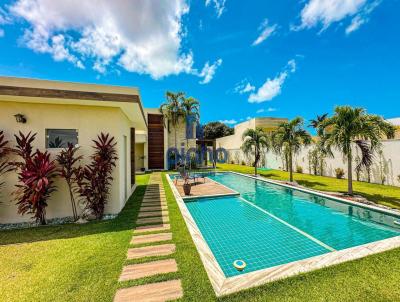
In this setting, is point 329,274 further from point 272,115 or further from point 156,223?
point 272,115

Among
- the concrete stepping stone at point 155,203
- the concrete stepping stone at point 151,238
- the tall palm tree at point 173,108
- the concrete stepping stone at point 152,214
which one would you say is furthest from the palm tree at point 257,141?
the concrete stepping stone at point 151,238

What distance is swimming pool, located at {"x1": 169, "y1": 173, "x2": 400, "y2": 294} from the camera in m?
4.24

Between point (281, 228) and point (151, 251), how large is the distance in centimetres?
429

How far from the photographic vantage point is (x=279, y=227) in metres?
5.80

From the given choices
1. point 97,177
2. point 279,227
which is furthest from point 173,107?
point 279,227

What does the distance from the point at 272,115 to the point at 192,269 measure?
33455 millimetres

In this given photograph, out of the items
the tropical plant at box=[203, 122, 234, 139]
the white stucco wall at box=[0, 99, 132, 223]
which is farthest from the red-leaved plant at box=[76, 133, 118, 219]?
the tropical plant at box=[203, 122, 234, 139]

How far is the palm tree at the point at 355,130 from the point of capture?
8.29m

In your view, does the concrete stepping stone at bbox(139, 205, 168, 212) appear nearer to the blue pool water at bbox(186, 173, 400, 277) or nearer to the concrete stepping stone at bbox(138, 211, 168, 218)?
the concrete stepping stone at bbox(138, 211, 168, 218)

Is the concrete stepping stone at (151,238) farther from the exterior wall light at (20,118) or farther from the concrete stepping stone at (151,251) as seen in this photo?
the exterior wall light at (20,118)

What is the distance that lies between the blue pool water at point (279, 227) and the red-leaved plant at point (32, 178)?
16.8 feet

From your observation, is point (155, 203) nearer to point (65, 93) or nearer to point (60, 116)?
point (60, 116)

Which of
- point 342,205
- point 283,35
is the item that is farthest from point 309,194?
point 283,35

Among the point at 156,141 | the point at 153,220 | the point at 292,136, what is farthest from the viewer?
the point at 156,141
